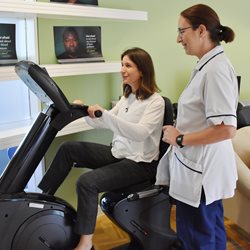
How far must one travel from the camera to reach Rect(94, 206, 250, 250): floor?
2.36 m

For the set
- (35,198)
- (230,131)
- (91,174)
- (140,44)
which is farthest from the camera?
(140,44)

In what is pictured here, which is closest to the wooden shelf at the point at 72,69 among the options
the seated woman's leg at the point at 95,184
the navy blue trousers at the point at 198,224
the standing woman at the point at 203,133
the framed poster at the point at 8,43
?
the framed poster at the point at 8,43

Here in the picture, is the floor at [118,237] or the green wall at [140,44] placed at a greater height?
the green wall at [140,44]

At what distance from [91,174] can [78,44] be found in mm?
1014

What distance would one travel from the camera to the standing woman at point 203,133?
1.47 meters

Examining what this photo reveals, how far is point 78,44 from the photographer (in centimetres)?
247

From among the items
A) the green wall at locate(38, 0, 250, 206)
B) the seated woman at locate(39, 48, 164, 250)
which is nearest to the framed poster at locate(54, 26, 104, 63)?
the green wall at locate(38, 0, 250, 206)

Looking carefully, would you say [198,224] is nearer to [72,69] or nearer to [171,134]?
[171,134]

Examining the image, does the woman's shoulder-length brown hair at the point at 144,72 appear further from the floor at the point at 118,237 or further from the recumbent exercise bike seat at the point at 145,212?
the floor at the point at 118,237

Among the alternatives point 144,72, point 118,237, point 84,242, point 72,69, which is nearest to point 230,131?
point 144,72

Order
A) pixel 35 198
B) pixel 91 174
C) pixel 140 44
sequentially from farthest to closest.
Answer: pixel 140 44 < pixel 91 174 < pixel 35 198

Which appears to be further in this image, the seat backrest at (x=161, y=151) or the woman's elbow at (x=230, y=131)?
the seat backrest at (x=161, y=151)

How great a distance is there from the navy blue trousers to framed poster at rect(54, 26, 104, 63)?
4.10 ft

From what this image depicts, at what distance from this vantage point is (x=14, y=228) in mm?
1722
